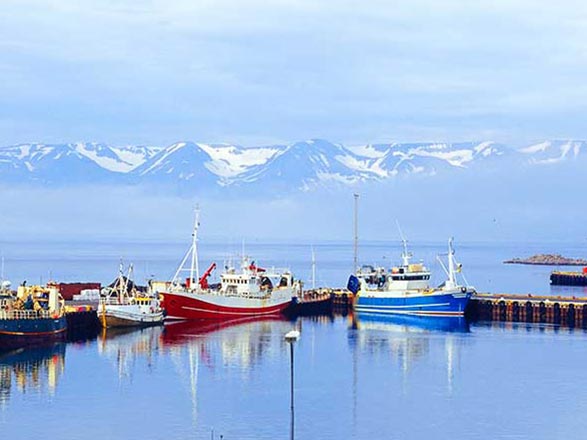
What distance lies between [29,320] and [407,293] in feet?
138

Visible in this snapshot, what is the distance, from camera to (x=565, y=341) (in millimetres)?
86438

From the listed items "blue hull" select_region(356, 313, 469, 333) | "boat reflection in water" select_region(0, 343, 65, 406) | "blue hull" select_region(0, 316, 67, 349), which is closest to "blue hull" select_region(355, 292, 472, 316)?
"blue hull" select_region(356, 313, 469, 333)

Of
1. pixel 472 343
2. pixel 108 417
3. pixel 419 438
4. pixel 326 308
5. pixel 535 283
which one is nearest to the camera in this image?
pixel 419 438

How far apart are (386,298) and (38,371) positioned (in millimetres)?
46373

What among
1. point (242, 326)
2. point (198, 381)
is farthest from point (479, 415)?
point (242, 326)

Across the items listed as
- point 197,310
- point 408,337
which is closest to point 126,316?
point 197,310

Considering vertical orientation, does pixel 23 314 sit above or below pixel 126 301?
below

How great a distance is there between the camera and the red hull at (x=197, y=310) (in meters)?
97.1

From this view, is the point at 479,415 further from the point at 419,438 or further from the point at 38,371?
the point at 38,371

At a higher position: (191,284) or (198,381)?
(191,284)

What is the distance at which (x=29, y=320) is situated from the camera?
76.4 meters

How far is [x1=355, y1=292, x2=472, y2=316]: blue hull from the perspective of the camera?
103375 millimetres

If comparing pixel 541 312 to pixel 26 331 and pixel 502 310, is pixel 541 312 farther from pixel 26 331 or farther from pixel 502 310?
pixel 26 331

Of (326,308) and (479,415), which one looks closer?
(479,415)
